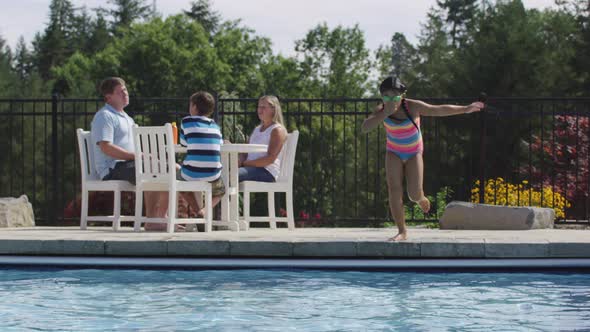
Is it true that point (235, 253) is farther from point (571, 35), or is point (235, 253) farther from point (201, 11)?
point (201, 11)

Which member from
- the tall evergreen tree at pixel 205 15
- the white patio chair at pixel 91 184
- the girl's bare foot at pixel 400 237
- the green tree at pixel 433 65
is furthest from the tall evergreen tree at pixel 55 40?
the girl's bare foot at pixel 400 237

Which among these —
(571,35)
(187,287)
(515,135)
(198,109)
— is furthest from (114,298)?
(571,35)

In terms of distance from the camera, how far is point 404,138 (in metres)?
7.19

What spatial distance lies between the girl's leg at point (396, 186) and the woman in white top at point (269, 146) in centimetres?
160

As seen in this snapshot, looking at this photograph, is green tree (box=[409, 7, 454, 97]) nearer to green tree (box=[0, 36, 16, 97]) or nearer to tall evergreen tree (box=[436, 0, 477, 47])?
tall evergreen tree (box=[436, 0, 477, 47])

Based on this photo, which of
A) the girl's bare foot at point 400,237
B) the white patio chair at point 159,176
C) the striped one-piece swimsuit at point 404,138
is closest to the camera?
the girl's bare foot at point 400,237

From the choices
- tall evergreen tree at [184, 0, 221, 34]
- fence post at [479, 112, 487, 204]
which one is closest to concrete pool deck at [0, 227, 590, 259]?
fence post at [479, 112, 487, 204]

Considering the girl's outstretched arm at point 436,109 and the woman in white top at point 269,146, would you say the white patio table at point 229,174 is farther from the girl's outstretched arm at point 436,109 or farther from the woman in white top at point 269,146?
the girl's outstretched arm at point 436,109

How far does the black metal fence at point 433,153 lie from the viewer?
11.1 meters

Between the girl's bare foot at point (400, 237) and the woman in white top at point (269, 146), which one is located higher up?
the woman in white top at point (269, 146)

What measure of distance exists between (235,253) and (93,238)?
3.84ft

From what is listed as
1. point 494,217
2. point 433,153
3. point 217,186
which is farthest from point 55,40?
point 494,217

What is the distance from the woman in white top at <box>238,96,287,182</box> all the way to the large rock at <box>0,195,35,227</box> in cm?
253

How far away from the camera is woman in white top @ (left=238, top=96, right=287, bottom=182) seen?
860cm
